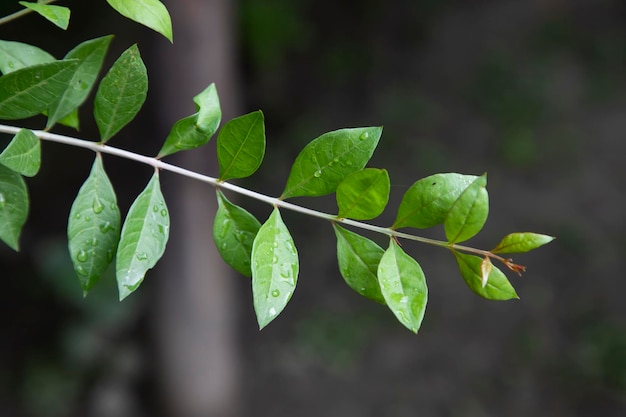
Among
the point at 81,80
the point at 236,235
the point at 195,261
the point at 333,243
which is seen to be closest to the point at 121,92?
the point at 81,80

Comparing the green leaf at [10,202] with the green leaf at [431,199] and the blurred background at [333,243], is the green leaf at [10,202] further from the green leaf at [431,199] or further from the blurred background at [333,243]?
the blurred background at [333,243]

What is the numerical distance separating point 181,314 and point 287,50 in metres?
2.35

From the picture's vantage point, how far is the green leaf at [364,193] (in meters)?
0.52

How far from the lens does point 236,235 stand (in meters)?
0.57

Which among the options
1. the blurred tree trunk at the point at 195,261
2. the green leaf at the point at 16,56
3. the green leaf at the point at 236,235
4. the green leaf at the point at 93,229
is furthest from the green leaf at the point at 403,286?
the blurred tree trunk at the point at 195,261

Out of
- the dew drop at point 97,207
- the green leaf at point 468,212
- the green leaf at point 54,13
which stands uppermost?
the green leaf at point 54,13

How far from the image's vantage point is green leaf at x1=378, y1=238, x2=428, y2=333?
18.9 inches

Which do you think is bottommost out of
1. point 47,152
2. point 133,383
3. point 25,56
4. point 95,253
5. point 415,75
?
point 133,383

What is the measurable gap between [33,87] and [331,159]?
0.25 meters

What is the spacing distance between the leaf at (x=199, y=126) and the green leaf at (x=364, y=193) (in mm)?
132

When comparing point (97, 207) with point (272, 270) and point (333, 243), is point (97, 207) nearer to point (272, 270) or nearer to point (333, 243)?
point (272, 270)

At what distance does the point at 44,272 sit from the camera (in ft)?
10.7

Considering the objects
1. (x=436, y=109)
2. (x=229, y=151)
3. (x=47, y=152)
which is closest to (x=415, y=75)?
(x=436, y=109)

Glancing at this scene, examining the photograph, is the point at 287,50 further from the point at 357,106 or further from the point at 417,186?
the point at 417,186
